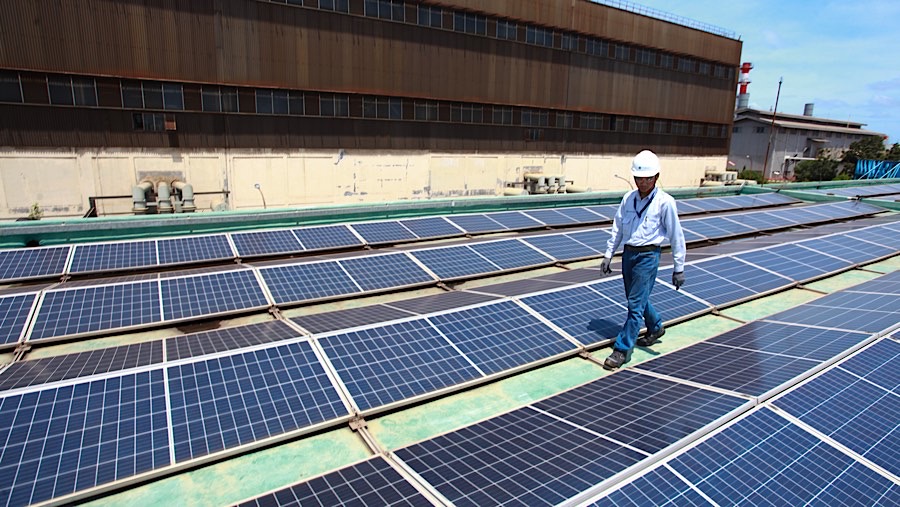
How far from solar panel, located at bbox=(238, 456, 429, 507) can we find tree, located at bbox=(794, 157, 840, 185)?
81.0m

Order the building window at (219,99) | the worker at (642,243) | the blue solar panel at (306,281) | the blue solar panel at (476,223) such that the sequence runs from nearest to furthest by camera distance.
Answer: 1. the worker at (642,243)
2. the blue solar panel at (306,281)
3. the blue solar panel at (476,223)
4. the building window at (219,99)

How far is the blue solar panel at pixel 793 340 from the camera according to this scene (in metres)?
5.88

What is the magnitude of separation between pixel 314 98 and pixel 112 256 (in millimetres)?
22401

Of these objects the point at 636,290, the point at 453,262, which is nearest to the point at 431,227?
the point at 453,262

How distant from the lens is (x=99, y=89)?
24547 millimetres

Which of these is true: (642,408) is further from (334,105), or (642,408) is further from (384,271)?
(334,105)

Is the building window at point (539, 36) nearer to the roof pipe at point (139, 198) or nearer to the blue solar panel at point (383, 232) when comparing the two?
the roof pipe at point (139, 198)

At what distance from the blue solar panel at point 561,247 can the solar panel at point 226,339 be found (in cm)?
725

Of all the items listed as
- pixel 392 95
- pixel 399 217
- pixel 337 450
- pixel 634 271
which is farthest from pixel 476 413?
pixel 392 95

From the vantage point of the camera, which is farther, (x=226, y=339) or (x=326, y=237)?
(x=326, y=237)

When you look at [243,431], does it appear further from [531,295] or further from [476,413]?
[531,295]

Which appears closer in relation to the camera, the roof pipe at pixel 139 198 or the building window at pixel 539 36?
the roof pipe at pixel 139 198

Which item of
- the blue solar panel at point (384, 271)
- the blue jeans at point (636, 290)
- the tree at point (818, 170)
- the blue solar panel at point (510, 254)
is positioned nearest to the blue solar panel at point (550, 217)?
the blue solar panel at point (510, 254)

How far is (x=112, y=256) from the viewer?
9.93 m
